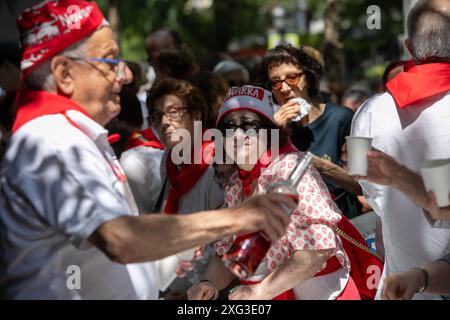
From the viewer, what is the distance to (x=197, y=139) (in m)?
5.57

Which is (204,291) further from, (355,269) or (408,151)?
(408,151)

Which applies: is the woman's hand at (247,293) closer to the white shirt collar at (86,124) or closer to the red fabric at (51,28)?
the white shirt collar at (86,124)

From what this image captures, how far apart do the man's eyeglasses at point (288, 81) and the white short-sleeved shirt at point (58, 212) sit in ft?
Result: 9.30

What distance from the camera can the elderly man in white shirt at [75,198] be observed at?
9.26 ft

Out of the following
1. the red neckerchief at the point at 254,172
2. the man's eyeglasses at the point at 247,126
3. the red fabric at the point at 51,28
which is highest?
the red fabric at the point at 51,28

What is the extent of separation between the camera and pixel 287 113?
5.04 m

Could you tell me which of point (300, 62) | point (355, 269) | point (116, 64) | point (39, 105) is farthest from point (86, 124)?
point (300, 62)

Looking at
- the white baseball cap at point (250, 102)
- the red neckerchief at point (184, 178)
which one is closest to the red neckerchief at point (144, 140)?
the red neckerchief at point (184, 178)

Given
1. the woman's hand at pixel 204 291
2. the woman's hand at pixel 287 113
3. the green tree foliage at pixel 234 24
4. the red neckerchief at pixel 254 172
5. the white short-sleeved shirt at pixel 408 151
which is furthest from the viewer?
the green tree foliage at pixel 234 24

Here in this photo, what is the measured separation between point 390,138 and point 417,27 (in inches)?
21.6

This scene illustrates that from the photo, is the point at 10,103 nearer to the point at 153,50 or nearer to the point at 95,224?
the point at 95,224

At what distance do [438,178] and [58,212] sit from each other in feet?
4.42

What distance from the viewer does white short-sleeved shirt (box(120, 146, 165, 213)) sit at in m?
5.59
